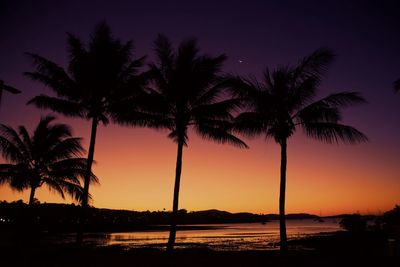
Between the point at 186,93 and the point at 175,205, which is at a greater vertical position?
the point at 186,93

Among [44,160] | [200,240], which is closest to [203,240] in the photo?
[200,240]

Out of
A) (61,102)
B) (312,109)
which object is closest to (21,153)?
(61,102)

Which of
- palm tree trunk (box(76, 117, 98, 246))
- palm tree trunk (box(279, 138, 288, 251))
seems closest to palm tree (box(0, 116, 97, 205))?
palm tree trunk (box(76, 117, 98, 246))

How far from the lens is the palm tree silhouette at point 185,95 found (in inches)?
703

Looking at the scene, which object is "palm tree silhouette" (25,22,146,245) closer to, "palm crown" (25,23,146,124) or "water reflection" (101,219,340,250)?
"palm crown" (25,23,146,124)

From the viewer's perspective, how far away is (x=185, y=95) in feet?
58.9

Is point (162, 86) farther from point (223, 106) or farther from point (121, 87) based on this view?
point (223, 106)

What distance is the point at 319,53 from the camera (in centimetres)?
1588

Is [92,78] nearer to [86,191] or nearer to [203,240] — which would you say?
[86,191]

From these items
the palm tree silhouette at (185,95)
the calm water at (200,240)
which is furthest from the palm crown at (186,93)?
the calm water at (200,240)

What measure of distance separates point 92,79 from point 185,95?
4.47m

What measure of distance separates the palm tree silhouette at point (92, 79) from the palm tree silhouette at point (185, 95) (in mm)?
1255

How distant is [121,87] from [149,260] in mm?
8217

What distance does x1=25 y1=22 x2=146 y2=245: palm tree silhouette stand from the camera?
1772 cm
